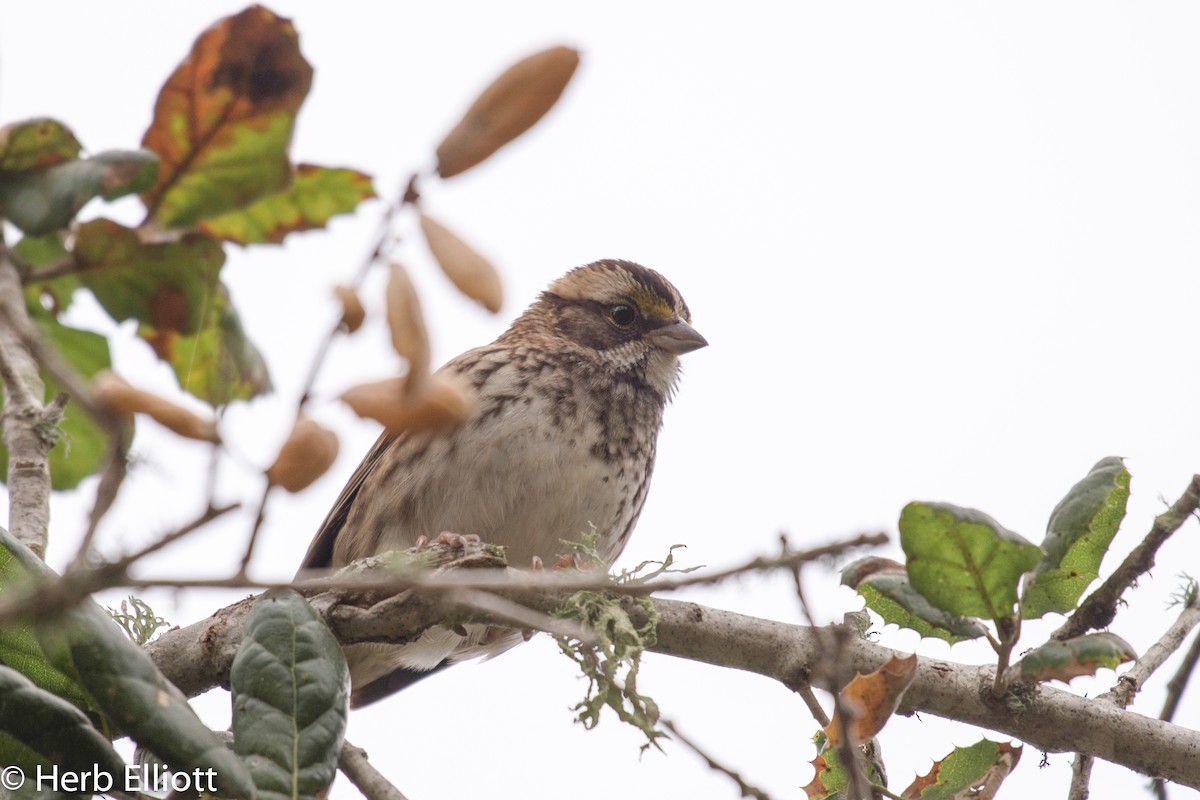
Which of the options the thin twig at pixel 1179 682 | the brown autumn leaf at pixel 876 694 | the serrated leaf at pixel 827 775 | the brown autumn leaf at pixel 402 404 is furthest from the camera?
the thin twig at pixel 1179 682

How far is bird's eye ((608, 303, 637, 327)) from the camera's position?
5168 mm

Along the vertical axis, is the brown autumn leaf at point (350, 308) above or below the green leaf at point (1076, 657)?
above

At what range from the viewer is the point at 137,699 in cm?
186

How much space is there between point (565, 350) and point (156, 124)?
2.86 metres

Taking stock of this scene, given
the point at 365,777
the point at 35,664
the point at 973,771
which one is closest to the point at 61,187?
the point at 35,664

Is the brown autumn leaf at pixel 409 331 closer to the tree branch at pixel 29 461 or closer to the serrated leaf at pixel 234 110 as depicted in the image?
the serrated leaf at pixel 234 110

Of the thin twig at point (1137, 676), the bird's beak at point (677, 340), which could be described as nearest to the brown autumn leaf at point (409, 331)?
the thin twig at point (1137, 676)

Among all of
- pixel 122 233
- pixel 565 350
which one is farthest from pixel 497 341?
pixel 122 233

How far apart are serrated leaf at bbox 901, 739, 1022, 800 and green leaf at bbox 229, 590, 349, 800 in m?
1.35

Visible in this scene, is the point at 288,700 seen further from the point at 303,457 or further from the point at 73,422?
the point at 73,422

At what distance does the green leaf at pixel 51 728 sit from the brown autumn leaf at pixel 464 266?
1.09 meters

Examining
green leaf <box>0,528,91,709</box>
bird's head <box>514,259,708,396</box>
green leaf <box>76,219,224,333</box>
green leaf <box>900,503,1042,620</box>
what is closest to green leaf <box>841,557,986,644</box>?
green leaf <box>900,503,1042,620</box>

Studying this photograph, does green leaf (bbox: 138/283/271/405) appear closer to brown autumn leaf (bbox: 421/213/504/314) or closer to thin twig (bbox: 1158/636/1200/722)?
brown autumn leaf (bbox: 421/213/504/314)

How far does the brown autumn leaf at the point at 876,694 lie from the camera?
240cm
